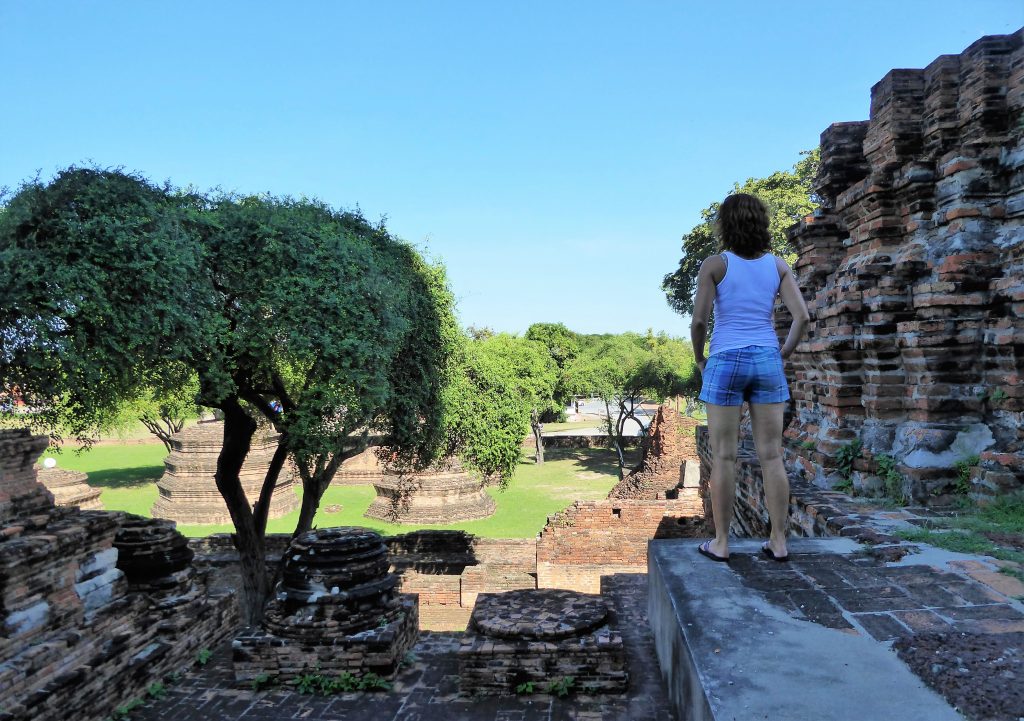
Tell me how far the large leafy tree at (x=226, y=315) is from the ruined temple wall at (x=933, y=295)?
4611 mm

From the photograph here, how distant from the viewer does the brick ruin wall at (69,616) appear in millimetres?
4113

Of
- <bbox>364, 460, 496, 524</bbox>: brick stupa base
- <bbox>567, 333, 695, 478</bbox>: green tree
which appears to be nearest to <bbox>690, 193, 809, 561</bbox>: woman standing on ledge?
<bbox>364, 460, 496, 524</bbox>: brick stupa base

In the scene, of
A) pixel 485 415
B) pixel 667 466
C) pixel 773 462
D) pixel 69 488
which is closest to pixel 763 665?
pixel 773 462

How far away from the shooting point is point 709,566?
2.92 m

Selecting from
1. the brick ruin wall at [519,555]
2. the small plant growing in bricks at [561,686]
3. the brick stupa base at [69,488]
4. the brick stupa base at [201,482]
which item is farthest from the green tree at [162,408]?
the small plant growing in bricks at [561,686]

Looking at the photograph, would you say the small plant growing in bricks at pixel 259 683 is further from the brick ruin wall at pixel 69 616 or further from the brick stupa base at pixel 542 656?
the brick stupa base at pixel 542 656

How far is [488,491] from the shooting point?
18406 mm

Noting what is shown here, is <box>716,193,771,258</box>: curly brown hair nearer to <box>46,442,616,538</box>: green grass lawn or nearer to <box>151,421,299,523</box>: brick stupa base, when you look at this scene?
<box>46,442,616,538</box>: green grass lawn

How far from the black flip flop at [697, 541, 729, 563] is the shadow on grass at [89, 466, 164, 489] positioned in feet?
73.1

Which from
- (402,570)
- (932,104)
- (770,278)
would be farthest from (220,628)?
(932,104)

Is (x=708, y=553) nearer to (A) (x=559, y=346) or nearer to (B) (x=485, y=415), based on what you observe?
(B) (x=485, y=415)

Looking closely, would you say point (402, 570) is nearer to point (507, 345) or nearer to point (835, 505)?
point (835, 505)

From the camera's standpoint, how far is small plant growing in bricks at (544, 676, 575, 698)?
4.10 m

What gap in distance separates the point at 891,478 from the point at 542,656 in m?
2.62
